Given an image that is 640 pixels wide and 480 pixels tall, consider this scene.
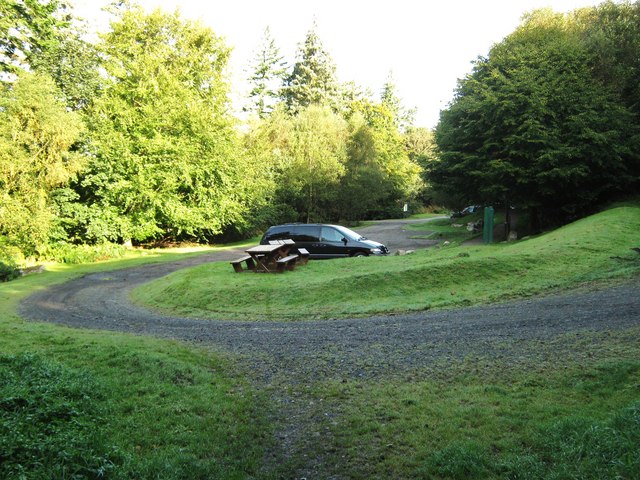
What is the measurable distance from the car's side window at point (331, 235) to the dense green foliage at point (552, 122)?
30.5ft

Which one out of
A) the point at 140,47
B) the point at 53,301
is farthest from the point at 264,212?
the point at 53,301

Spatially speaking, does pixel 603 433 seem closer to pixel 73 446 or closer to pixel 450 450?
pixel 450 450

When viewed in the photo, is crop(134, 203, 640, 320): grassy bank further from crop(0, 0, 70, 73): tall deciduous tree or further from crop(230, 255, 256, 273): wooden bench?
crop(0, 0, 70, 73): tall deciduous tree

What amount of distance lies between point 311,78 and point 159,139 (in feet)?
149

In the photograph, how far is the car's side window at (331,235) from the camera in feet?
65.4

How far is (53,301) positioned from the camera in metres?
14.3

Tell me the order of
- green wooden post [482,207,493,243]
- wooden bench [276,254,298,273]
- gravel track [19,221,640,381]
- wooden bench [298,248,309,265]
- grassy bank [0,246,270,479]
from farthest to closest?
1. green wooden post [482,207,493,243]
2. wooden bench [298,248,309,265]
3. wooden bench [276,254,298,273]
4. gravel track [19,221,640,381]
5. grassy bank [0,246,270,479]

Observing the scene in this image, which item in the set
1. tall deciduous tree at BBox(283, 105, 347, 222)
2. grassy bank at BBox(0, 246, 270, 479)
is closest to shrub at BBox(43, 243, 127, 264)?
tall deciduous tree at BBox(283, 105, 347, 222)

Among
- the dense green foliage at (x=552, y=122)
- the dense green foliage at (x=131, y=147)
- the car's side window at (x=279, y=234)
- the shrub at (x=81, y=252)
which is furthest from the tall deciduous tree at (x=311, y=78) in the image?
the car's side window at (x=279, y=234)

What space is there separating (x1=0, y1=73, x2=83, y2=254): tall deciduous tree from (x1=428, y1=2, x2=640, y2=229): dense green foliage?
2122cm

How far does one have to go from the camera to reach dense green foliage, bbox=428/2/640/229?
74.8 ft

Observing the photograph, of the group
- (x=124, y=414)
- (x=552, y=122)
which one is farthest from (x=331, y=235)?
(x=124, y=414)

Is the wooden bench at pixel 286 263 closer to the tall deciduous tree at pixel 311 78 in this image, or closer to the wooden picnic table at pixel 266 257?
the wooden picnic table at pixel 266 257

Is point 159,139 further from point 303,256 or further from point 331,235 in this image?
point 303,256
